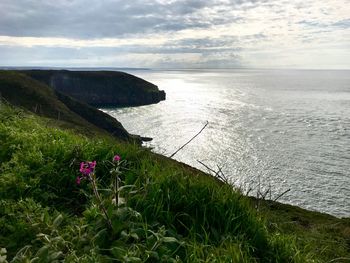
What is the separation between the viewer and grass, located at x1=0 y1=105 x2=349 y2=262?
421 cm

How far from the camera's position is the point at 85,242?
4.42 m

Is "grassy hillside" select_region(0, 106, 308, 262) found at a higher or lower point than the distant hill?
higher

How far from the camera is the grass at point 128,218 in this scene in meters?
4.21

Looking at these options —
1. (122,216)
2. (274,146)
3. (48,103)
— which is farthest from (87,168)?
(48,103)

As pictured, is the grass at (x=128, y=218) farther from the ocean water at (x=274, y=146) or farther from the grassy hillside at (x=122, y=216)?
the ocean water at (x=274, y=146)

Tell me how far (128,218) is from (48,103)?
10732 cm

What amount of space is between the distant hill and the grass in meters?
83.7

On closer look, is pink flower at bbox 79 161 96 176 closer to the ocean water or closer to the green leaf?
the green leaf

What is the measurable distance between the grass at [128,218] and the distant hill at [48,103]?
8370 centimetres

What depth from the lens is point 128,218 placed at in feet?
15.5

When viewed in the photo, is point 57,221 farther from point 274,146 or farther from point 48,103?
point 48,103

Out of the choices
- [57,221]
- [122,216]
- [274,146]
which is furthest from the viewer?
Result: [274,146]

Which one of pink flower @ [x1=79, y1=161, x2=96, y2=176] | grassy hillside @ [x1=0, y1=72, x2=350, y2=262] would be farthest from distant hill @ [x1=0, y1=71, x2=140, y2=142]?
pink flower @ [x1=79, y1=161, x2=96, y2=176]

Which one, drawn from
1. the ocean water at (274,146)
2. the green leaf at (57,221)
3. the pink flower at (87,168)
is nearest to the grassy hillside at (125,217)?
the green leaf at (57,221)
